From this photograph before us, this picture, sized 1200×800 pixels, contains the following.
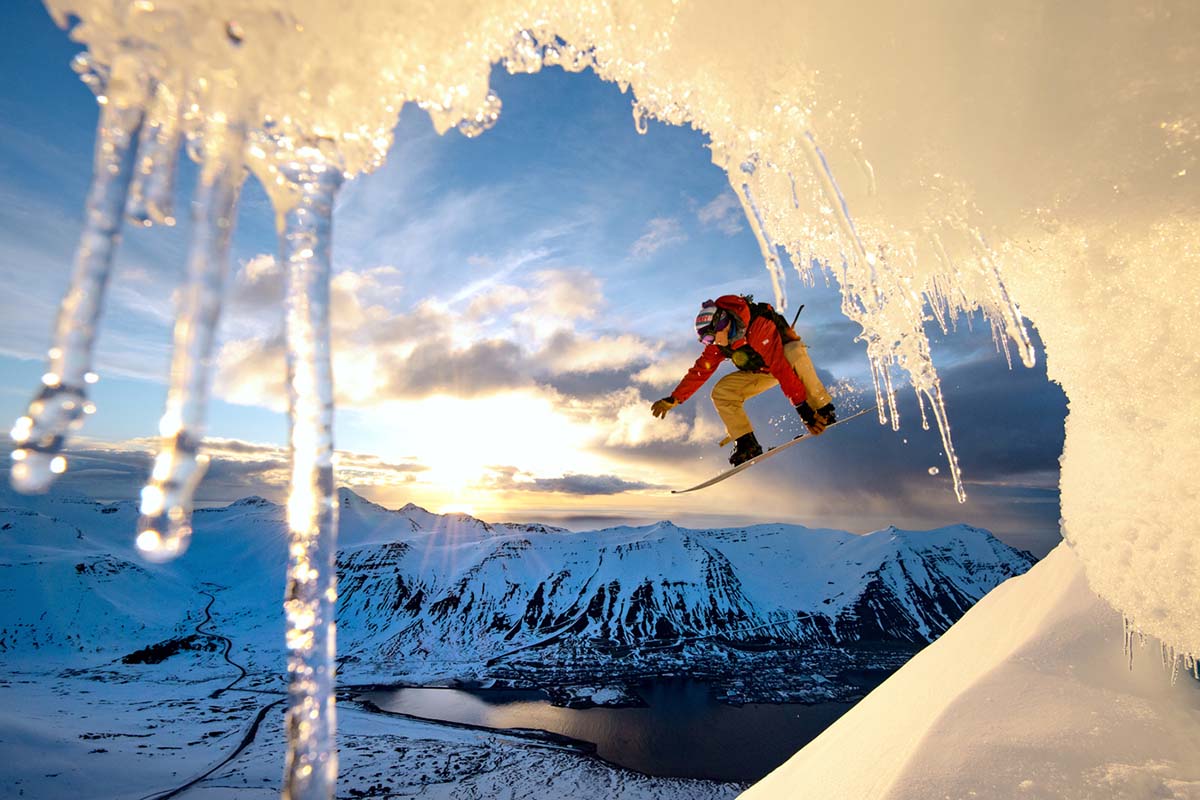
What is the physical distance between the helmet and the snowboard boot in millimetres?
2179

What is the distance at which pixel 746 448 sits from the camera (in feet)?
29.9

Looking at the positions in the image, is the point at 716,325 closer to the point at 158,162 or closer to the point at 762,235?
the point at 762,235

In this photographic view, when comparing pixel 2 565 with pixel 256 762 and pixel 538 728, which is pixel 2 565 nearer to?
pixel 256 762

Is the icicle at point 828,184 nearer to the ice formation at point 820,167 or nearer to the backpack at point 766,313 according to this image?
the ice formation at point 820,167

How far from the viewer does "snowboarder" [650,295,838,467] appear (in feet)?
25.4

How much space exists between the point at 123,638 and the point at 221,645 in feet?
84.5

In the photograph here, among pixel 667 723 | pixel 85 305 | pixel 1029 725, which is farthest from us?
pixel 667 723

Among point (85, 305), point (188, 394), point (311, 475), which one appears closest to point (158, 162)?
point (85, 305)

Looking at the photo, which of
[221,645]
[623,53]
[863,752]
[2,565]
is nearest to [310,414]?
[623,53]

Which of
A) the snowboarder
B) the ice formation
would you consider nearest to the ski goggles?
the snowboarder

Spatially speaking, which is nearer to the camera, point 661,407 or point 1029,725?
point 1029,725

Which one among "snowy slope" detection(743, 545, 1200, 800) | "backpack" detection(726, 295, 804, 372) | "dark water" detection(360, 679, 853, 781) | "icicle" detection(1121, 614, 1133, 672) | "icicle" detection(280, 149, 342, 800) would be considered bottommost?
"dark water" detection(360, 679, 853, 781)

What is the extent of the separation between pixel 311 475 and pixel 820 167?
17.2ft

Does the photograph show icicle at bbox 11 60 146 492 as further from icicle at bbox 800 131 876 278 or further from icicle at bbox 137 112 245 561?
icicle at bbox 800 131 876 278
